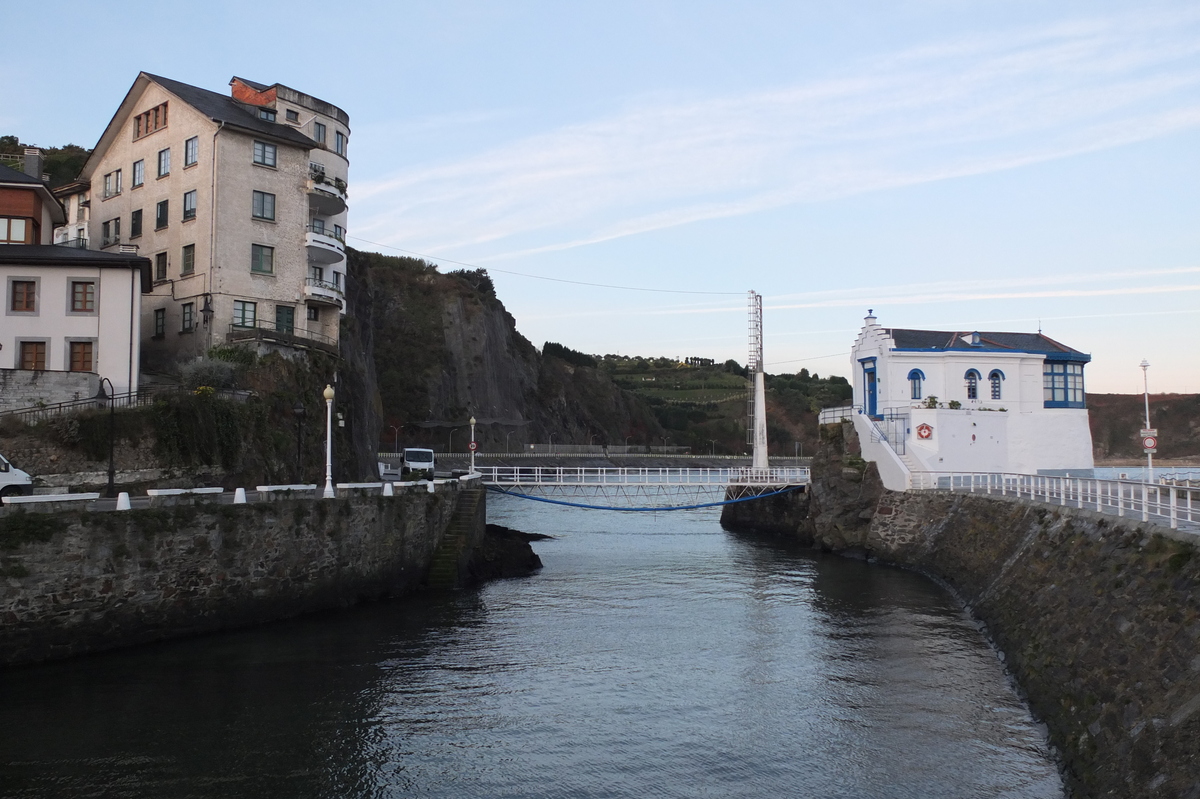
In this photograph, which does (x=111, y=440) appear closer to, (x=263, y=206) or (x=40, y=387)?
(x=40, y=387)

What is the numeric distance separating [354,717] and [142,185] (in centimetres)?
3777

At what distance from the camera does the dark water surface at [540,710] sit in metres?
15.6

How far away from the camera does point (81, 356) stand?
115 ft

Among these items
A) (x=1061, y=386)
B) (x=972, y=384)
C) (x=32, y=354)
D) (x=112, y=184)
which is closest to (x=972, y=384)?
(x=972, y=384)

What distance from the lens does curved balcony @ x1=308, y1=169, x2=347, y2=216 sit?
47.2 m

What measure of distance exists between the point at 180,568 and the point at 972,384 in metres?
40.8

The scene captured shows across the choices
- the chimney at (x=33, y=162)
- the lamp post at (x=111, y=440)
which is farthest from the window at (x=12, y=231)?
the chimney at (x=33, y=162)

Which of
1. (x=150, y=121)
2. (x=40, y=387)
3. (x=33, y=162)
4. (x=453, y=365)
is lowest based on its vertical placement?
(x=40, y=387)

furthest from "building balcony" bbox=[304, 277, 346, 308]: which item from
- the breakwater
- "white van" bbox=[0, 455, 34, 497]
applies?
the breakwater

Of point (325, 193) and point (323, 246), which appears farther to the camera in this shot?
point (325, 193)

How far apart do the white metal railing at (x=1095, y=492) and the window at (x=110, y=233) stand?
138 ft

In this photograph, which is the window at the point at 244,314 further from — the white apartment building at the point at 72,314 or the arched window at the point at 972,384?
the arched window at the point at 972,384

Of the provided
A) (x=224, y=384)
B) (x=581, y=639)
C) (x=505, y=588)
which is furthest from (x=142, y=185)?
(x=581, y=639)

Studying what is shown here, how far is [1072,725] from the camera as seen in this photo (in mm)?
15766
